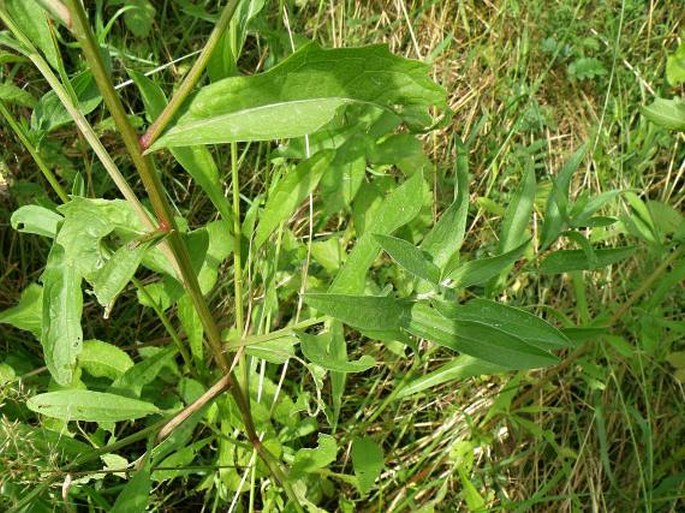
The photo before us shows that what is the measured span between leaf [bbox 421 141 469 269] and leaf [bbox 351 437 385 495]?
614 millimetres

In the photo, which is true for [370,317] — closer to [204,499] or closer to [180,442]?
[180,442]

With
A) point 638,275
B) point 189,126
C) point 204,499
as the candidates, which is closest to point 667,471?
point 638,275

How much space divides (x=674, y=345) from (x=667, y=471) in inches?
13.4

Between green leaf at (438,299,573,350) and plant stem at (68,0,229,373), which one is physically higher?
plant stem at (68,0,229,373)

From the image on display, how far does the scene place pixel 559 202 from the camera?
1.55 metres

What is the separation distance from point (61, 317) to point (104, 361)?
456 millimetres

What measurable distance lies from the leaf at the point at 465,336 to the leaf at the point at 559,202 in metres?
0.42

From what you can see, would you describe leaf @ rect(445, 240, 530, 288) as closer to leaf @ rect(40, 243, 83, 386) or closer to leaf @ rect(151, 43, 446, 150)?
leaf @ rect(151, 43, 446, 150)

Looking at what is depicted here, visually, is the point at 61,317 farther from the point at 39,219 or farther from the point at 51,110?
the point at 51,110

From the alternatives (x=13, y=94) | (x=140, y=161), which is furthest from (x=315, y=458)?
(x=13, y=94)

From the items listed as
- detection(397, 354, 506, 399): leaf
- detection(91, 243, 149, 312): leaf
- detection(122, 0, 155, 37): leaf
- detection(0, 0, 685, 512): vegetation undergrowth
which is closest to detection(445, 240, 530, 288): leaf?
detection(0, 0, 685, 512): vegetation undergrowth

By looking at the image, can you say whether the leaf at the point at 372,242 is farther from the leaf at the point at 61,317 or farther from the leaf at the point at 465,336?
the leaf at the point at 61,317

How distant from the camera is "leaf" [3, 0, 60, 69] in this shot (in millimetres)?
1180

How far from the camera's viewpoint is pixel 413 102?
1182 millimetres
